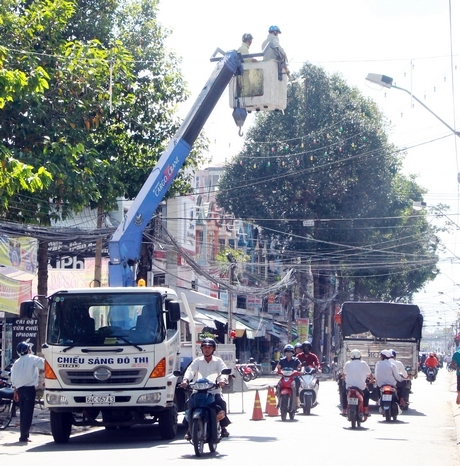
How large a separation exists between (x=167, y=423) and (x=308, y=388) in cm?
634

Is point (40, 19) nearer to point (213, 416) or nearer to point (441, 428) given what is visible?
point (213, 416)

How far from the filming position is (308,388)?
20.1m

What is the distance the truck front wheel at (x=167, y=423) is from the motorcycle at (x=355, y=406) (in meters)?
3.90

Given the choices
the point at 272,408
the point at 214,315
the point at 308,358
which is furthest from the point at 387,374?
the point at 214,315

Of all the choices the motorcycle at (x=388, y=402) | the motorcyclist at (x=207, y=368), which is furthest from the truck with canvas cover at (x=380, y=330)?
the motorcyclist at (x=207, y=368)

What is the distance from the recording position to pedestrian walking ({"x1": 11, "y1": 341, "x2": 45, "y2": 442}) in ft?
47.9

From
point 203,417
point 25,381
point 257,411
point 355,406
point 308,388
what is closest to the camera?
point 203,417

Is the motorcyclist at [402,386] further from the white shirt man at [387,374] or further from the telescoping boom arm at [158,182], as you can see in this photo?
the telescoping boom arm at [158,182]

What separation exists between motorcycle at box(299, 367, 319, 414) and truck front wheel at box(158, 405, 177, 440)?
19.2ft

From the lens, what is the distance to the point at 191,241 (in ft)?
160

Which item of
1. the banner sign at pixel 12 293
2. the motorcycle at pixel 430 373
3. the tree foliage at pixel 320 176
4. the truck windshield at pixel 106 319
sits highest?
the tree foliage at pixel 320 176

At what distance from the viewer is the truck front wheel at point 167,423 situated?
14477 millimetres

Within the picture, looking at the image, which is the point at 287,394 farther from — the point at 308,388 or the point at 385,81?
the point at 385,81

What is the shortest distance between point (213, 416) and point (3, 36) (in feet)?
28.9
